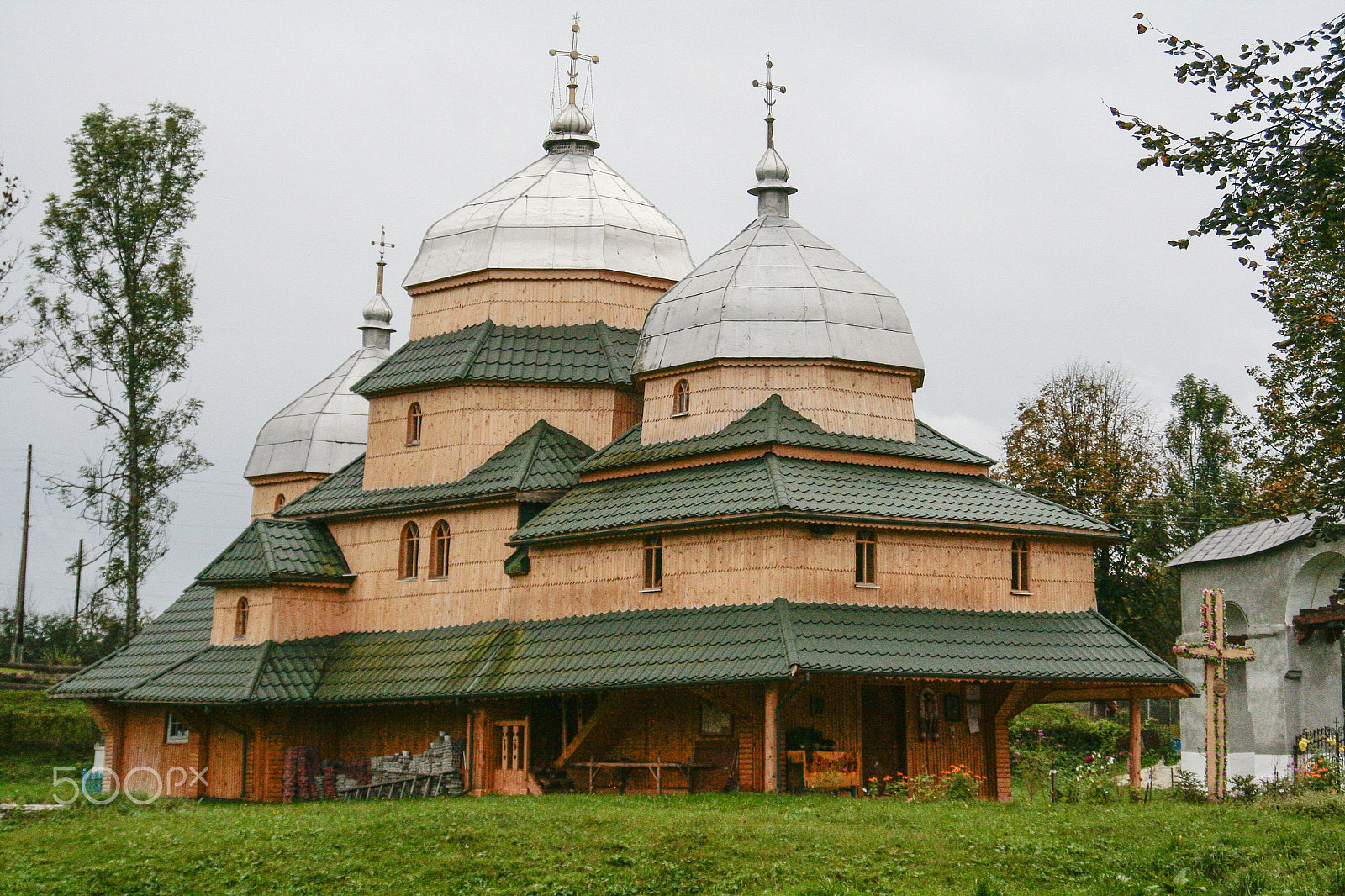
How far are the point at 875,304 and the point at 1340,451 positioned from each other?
12849 mm

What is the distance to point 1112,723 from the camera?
1742 inches

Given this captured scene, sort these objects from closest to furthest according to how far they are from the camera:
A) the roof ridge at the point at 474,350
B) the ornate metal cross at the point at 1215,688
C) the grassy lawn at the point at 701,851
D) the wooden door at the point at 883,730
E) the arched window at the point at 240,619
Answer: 1. the grassy lawn at the point at 701,851
2. the ornate metal cross at the point at 1215,688
3. the wooden door at the point at 883,730
4. the roof ridge at the point at 474,350
5. the arched window at the point at 240,619

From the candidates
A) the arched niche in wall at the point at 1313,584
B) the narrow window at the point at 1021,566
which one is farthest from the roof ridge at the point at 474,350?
the arched niche in wall at the point at 1313,584

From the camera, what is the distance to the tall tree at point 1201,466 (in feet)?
169

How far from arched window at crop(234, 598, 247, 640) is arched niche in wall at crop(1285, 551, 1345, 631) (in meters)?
23.2

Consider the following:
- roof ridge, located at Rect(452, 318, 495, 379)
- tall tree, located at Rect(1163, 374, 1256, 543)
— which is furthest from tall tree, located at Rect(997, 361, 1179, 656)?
roof ridge, located at Rect(452, 318, 495, 379)

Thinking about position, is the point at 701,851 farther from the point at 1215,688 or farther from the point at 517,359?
the point at 517,359

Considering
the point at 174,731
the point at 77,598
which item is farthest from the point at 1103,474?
→ the point at 77,598

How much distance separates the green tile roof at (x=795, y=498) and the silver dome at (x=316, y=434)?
46.4 ft

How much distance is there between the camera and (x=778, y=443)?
29062 millimetres

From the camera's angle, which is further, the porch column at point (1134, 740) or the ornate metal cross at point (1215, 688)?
the porch column at point (1134, 740)

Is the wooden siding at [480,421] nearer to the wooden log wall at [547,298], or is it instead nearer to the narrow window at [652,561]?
the wooden log wall at [547,298]

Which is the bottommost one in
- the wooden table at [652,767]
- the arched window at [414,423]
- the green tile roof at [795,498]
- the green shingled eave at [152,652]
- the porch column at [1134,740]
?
the wooden table at [652,767]

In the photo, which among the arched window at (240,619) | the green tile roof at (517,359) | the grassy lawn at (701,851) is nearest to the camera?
the grassy lawn at (701,851)
